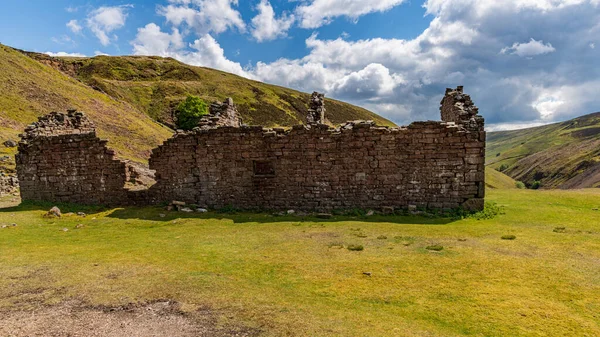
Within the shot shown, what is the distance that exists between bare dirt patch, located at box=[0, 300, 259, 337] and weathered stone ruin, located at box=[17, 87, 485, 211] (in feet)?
32.8

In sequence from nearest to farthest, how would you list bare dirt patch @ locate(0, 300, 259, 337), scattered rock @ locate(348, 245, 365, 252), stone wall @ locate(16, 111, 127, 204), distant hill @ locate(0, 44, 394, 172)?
bare dirt patch @ locate(0, 300, 259, 337) < scattered rock @ locate(348, 245, 365, 252) < stone wall @ locate(16, 111, 127, 204) < distant hill @ locate(0, 44, 394, 172)

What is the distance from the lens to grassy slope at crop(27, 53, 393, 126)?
85688mm

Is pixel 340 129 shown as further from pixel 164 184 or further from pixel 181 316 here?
pixel 181 316

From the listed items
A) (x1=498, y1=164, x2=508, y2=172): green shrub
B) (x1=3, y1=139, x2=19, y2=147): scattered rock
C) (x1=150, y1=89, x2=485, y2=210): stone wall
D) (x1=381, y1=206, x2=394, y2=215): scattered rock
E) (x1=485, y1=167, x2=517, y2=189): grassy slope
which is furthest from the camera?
(x1=498, y1=164, x2=508, y2=172): green shrub

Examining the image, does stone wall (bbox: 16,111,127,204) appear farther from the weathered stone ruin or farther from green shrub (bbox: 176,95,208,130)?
green shrub (bbox: 176,95,208,130)

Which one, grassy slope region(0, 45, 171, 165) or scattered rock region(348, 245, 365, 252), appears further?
grassy slope region(0, 45, 171, 165)

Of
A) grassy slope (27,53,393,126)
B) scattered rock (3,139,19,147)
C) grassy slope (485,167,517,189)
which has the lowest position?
grassy slope (485,167,517,189)

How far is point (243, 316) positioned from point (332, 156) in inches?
407

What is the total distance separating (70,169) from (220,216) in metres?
8.14

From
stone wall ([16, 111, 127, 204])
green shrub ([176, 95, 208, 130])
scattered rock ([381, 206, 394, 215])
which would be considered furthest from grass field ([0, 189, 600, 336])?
green shrub ([176, 95, 208, 130])

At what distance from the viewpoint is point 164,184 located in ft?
54.7

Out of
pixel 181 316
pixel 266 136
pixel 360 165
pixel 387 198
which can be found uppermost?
pixel 266 136

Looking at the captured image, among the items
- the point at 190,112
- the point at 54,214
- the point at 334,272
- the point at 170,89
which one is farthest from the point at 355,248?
the point at 170,89

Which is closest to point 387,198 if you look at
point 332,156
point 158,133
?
point 332,156
